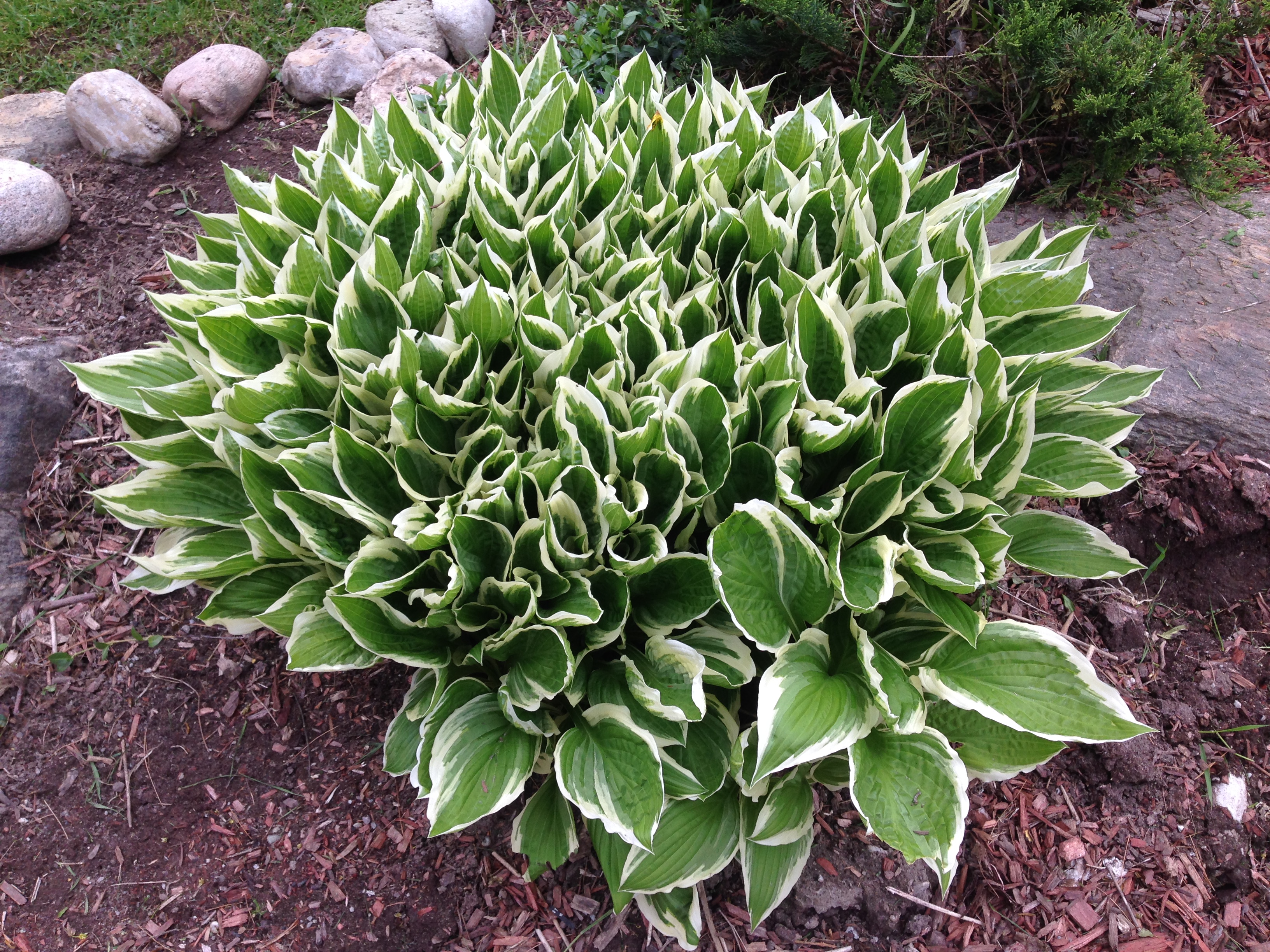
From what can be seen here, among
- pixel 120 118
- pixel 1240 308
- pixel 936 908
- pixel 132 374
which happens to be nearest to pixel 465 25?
pixel 120 118

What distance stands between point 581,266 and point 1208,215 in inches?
117

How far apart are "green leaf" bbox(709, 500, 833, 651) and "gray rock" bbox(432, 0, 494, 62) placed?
4.02 meters

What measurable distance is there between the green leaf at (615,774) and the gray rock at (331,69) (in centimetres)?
402

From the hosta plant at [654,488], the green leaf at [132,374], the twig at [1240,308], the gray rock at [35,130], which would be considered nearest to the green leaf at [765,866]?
the hosta plant at [654,488]

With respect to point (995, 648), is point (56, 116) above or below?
below

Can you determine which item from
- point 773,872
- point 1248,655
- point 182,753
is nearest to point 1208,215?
→ point 1248,655

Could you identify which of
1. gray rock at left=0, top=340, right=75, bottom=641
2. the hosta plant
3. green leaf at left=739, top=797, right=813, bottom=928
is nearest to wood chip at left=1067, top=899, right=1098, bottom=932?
the hosta plant

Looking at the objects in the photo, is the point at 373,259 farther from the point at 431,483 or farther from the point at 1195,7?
the point at 1195,7

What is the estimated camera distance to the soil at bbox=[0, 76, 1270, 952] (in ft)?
7.06

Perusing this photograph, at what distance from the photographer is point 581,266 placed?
2.23 m

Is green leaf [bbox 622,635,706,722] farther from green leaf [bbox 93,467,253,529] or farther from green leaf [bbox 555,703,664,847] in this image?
green leaf [bbox 93,467,253,529]

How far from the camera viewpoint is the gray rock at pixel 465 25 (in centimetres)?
483

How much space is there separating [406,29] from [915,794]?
478 centimetres

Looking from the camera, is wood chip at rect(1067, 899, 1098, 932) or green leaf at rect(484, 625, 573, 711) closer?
green leaf at rect(484, 625, 573, 711)
